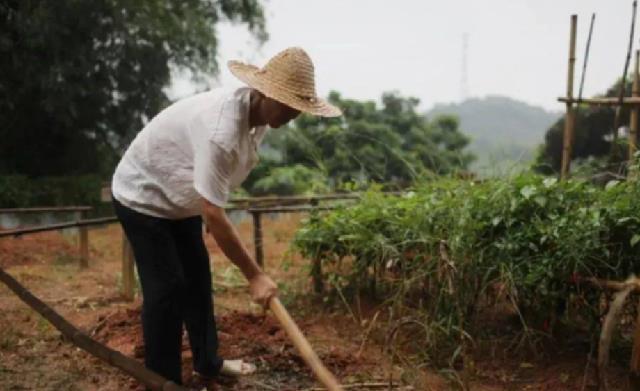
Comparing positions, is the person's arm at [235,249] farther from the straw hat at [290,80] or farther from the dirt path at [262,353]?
the dirt path at [262,353]

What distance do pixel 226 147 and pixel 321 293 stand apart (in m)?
2.72

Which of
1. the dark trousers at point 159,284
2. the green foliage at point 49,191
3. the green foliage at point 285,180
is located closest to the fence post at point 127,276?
the dark trousers at point 159,284

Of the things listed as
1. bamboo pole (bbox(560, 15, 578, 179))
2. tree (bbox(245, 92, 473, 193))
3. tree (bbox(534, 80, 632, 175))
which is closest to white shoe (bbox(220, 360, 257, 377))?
bamboo pole (bbox(560, 15, 578, 179))

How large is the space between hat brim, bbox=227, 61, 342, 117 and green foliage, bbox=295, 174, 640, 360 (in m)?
0.99

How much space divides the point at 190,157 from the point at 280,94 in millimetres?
473

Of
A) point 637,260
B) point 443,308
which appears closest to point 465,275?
point 443,308

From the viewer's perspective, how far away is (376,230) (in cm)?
410

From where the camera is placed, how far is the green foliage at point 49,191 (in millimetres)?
10852

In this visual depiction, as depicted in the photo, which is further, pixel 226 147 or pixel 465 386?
pixel 465 386

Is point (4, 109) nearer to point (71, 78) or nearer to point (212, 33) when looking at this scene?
point (71, 78)

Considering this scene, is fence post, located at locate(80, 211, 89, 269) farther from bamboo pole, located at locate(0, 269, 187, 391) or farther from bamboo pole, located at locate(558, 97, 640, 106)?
bamboo pole, located at locate(558, 97, 640, 106)

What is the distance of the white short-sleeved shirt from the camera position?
2.21 metres

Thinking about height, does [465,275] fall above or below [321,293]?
above

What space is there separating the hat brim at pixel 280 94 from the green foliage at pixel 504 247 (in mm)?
987
